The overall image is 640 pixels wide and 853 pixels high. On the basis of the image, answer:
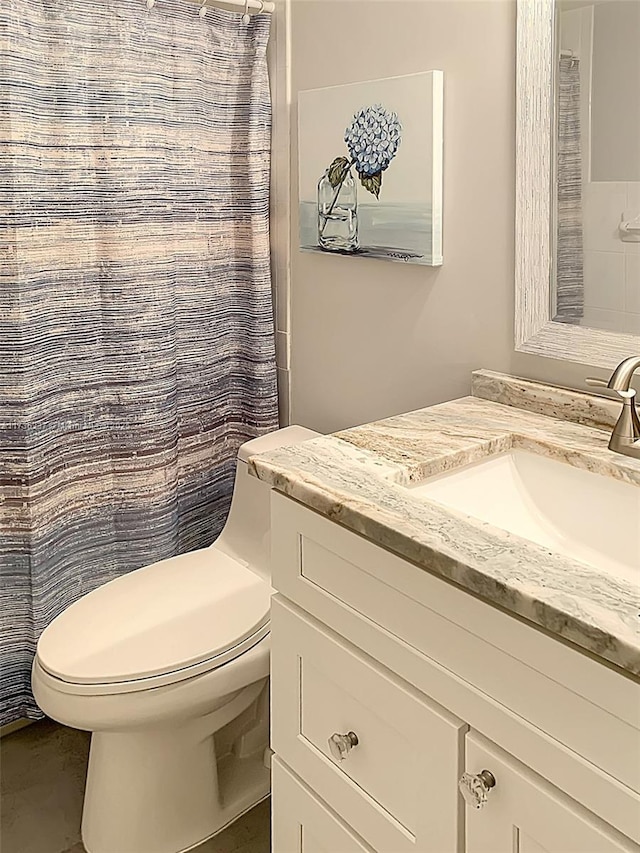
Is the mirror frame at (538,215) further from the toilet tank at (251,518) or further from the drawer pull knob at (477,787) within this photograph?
the drawer pull knob at (477,787)

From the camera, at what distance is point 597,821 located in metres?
0.87

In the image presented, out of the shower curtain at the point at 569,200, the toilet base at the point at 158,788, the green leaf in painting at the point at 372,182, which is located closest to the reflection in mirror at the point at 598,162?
the shower curtain at the point at 569,200

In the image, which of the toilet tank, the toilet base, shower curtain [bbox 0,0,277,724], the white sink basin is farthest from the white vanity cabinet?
shower curtain [bbox 0,0,277,724]

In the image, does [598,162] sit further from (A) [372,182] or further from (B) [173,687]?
(B) [173,687]

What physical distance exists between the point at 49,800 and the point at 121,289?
3.67ft

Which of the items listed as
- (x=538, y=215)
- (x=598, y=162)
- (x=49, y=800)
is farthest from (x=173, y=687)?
(x=598, y=162)

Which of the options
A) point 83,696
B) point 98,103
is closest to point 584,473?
point 83,696

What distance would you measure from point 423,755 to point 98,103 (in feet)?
4.81

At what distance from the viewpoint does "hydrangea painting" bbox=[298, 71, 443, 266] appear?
169 cm

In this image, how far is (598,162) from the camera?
1.43 meters

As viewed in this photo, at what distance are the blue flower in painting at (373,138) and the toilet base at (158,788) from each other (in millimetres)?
1108

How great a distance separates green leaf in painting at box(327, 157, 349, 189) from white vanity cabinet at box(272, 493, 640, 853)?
0.90 metres

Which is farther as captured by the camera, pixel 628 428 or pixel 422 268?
pixel 422 268

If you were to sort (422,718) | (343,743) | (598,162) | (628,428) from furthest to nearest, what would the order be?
1. (598,162)
2. (628,428)
3. (343,743)
4. (422,718)
